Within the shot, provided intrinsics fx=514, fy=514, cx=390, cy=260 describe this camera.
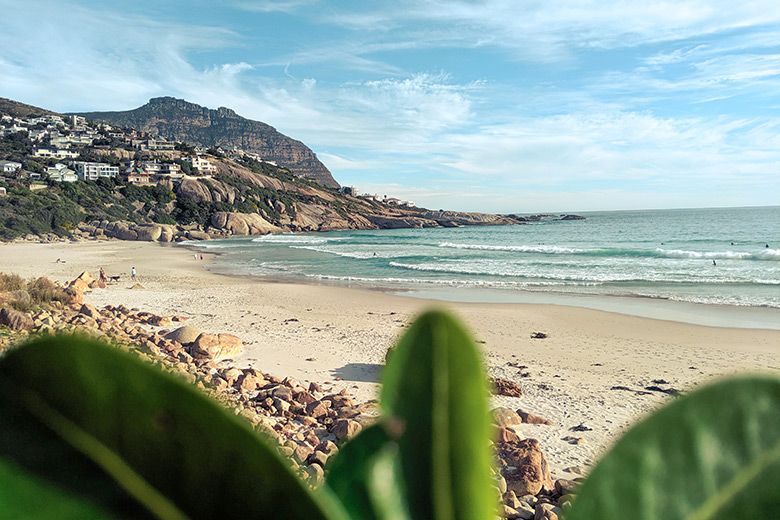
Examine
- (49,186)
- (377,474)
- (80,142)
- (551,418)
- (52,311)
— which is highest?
(80,142)

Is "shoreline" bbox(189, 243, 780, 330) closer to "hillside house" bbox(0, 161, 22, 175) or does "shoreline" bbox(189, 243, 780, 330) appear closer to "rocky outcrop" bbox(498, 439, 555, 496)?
"rocky outcrop" bbox(498, 439, 555, 496)

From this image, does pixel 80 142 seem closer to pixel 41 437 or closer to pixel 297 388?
pixel 297 388

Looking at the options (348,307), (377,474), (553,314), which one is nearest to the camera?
(377,474)

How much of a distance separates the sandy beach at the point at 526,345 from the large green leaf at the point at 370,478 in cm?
428

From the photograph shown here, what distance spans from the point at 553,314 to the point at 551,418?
8142 mm

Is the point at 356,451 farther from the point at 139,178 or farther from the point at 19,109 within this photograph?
the point at 19,109

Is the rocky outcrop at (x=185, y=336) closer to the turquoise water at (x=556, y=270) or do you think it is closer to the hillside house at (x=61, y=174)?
the turquoise water at (x=556, y=270)

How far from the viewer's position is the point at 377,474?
13.9 inches

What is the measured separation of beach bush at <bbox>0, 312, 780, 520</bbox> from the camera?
234 mm

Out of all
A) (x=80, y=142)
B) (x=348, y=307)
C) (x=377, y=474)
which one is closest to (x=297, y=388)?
(x=377, y=474)

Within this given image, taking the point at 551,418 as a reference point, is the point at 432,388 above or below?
above

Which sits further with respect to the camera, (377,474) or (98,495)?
(377,474)

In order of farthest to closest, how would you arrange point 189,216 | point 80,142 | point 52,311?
point 80,142, point 189,216, point 52,311

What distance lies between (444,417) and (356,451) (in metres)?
0.10
